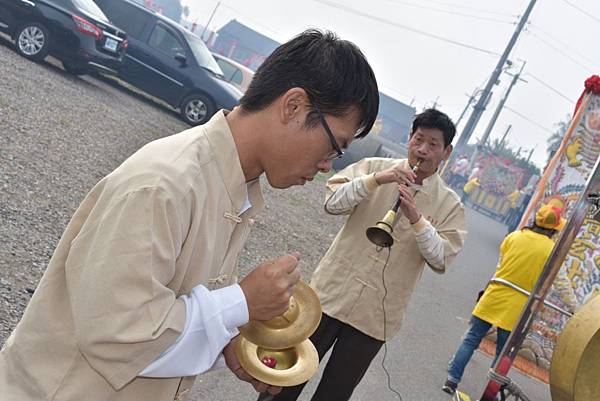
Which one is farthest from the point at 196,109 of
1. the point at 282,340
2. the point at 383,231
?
the point at 282,340

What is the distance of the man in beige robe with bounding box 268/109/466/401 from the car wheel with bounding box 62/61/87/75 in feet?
29.4

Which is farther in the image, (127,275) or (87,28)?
(87,28)

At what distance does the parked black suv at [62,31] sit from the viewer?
9.48 meters

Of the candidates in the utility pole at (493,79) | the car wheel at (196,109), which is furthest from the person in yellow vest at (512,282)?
the utility pole at (493,79)

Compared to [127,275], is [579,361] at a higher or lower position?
higher

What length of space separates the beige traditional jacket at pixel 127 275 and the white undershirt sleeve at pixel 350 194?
150 cm

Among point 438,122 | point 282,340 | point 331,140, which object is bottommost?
point 282,340

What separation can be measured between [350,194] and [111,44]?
A: 30.1 ft

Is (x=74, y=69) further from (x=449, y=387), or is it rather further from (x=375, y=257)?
(x=375, y=257)

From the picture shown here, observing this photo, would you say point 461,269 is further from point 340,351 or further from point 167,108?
point 340,351

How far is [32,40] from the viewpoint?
9617 mm

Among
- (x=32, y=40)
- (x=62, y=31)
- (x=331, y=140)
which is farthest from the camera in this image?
(x=62, y=31)

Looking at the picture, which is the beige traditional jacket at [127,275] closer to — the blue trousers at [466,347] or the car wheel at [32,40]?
the blue trousers at [466,347]

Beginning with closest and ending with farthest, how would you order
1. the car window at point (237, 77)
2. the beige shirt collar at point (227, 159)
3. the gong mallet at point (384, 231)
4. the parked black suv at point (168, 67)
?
the beige shirt collar at point (227, 159) < the gong mallet at point (384, 231) < the parked black suv at point (168, 67) < the car window at point (237, 77)
